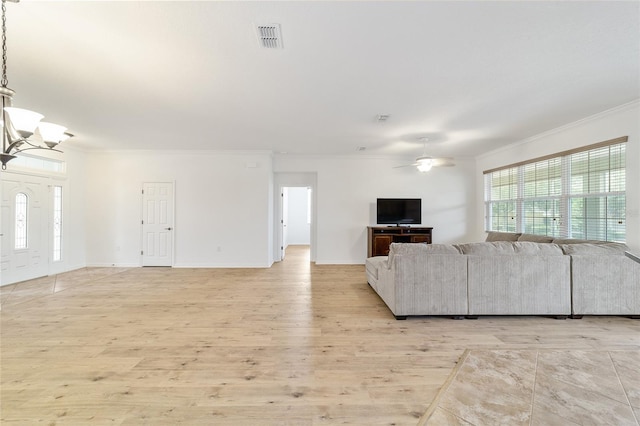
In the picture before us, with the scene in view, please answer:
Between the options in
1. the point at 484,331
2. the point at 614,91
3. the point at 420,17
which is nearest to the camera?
the point at 420,17

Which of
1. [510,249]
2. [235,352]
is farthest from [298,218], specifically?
[235,352]

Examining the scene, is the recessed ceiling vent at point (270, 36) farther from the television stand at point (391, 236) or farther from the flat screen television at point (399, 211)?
the flat screen television at point (399, 211)

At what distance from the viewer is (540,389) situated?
2.04 m

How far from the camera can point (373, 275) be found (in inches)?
174

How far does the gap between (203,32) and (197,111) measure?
1919 millimetres

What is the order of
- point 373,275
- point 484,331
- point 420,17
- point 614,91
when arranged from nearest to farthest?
point 420,17 → point 484,331 → point 614,91 → point 373,275

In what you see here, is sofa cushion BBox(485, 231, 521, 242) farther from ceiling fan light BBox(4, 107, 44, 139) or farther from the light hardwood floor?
ceiling fan light BBox(4, 107, 44, 139)

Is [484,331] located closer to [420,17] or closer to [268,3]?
[420,17]

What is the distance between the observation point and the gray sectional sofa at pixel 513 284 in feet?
10.8

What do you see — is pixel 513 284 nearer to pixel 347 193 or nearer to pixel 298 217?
pixel 347 193

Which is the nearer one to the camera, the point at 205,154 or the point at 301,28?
the point at 301,28

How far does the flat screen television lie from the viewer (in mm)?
6730

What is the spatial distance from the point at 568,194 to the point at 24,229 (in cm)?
983

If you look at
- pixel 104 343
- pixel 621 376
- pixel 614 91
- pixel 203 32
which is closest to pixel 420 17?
pixel 203 32
